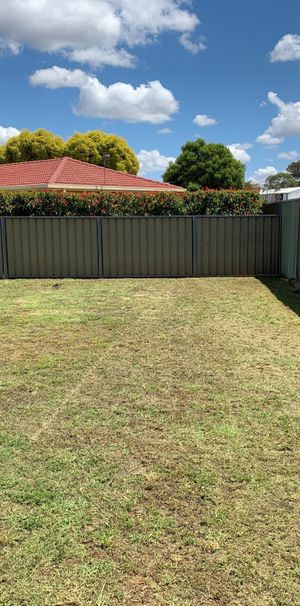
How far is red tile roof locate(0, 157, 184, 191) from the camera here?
66.7ft

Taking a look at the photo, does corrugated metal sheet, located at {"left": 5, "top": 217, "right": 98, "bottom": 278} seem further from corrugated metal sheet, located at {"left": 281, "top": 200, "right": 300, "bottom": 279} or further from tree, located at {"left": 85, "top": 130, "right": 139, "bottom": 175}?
tree, located at {"left": 85, "top": 130, "right": 139, "bottom": 175}

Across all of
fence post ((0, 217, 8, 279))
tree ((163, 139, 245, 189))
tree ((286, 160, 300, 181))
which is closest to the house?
fence post ((0, 217, 8, 279))

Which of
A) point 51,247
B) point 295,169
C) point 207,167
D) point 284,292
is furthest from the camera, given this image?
point 295,169

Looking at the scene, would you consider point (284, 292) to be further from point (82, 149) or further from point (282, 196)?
point (82, 149)

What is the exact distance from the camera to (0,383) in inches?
179

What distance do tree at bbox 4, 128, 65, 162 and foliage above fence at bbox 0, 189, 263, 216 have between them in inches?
907

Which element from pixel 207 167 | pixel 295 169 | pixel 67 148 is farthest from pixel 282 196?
pixel 295 169

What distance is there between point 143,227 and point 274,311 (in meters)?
5.57

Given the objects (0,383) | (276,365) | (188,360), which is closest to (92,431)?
(0,383)

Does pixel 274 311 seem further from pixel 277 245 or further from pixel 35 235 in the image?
pixel 35 235

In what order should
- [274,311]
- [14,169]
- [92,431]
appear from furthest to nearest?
[14,169] < [274,311] < [92,431]

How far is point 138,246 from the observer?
1267 cm

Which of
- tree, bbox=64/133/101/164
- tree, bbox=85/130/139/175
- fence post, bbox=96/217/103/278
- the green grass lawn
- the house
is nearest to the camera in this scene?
the green grass lawn

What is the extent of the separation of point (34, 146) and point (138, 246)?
80.6 feet
